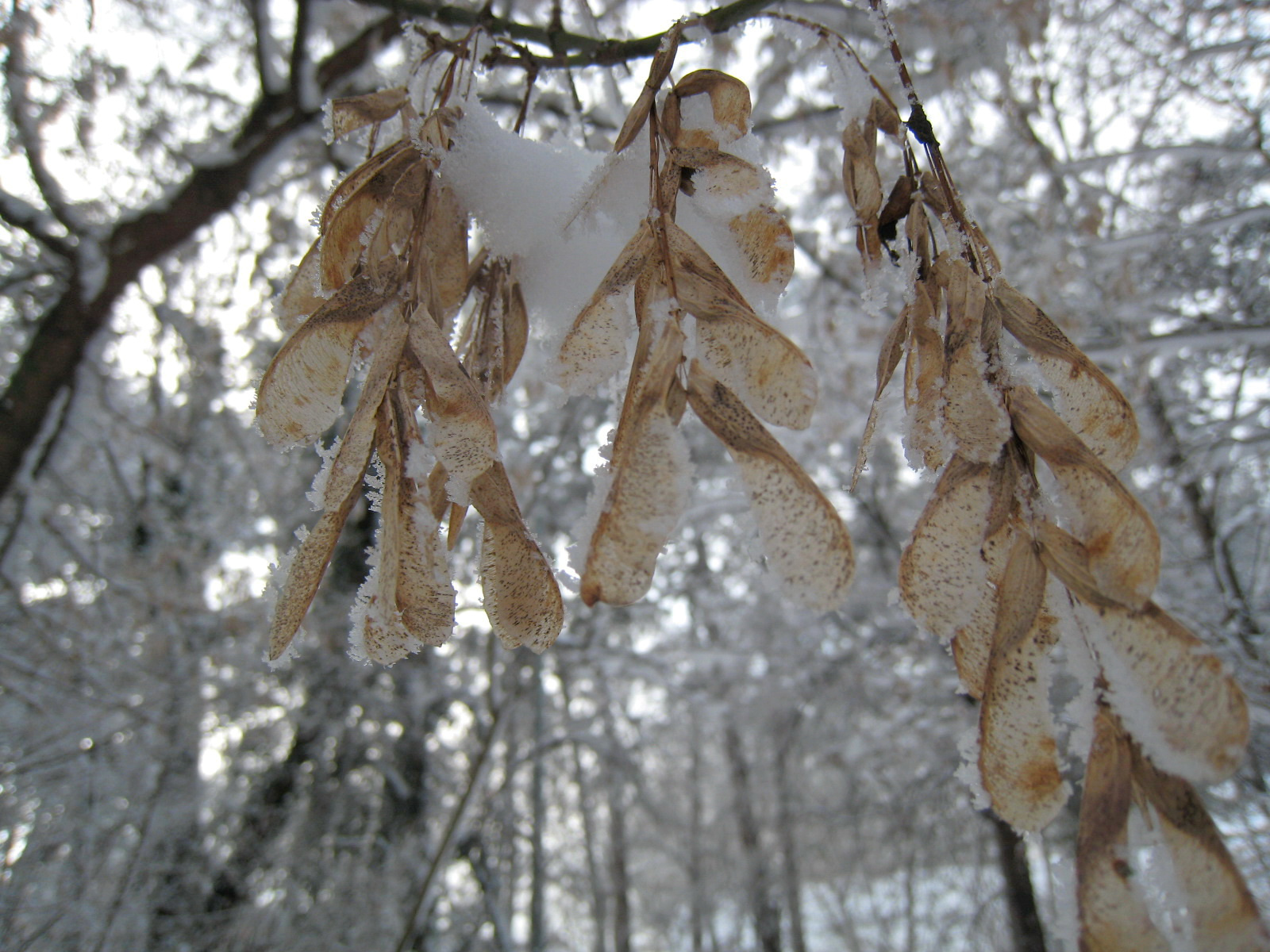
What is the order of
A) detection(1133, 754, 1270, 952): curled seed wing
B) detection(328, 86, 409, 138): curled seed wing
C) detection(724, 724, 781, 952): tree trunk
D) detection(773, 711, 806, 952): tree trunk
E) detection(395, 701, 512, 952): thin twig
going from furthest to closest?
A: detection(724, 724, 781, 952): tree trunk → detection(773, 711, 806, 952): tree trunk → detection(395, 701, 512, 952): thin twig → detection(328, 86, 409, 138): curled seed wing → detection(1133, 754, 1270, 952): curled seed wing

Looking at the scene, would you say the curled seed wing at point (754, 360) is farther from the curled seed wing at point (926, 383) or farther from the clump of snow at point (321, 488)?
the clump of snow at point (321, 488)

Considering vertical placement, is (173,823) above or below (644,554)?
above

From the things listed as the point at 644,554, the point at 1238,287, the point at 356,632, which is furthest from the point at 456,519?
the point at 1238,287

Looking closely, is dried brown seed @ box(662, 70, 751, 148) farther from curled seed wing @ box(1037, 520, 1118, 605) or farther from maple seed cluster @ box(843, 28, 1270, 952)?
curled seed wing @ box(1037, 520, 1118, 605)

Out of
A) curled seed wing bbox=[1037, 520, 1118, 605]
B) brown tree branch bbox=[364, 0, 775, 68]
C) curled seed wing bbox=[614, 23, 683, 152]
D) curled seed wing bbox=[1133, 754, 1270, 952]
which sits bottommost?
curled seed wing bbox=[1133, 754, 1270, 952]

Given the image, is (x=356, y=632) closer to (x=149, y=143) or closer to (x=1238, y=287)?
(x=149, y=143)

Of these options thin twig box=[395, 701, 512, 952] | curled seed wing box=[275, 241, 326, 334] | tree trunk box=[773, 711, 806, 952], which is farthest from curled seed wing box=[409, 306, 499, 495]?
tree trunk box=[773, 711, 806, 952]

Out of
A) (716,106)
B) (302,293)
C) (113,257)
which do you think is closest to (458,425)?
(302,293)
